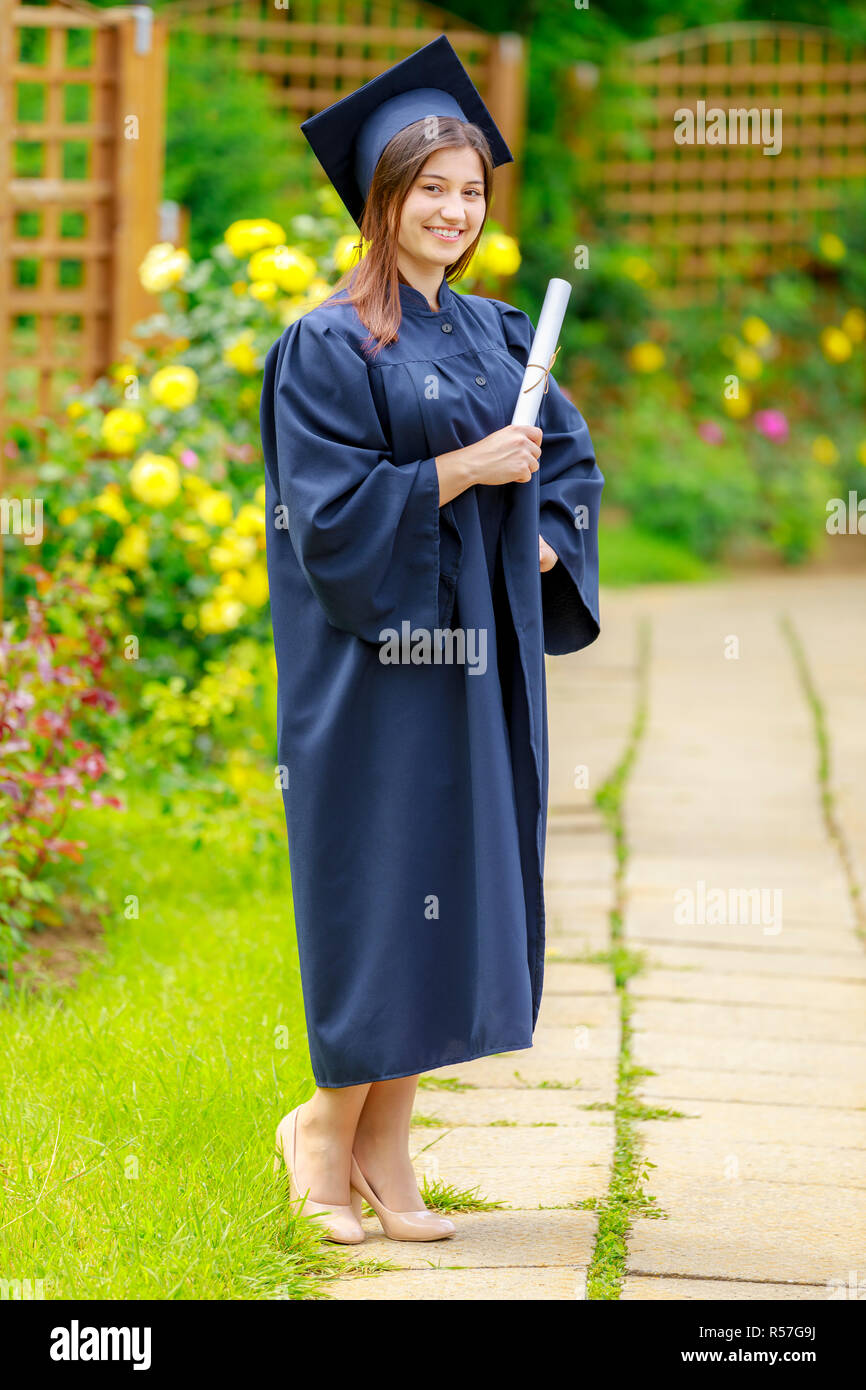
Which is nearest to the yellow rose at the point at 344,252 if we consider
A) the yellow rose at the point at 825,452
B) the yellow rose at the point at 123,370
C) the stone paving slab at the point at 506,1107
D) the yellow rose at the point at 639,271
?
the yellow rose at the point at 123,370

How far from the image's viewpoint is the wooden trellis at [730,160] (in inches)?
365

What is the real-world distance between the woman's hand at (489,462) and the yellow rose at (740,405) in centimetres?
701

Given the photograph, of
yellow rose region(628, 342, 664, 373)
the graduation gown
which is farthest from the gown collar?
yellow rose region(628, 342, 664, 373)

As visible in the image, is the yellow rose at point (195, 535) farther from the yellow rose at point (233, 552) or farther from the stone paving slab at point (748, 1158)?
the stone paving slab at point (748, 1158)

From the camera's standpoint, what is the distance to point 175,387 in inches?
157

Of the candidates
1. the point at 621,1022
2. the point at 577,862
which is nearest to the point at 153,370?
the point at 577,862

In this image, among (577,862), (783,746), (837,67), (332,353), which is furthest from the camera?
(837,67)

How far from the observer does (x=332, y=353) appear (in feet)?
6.93

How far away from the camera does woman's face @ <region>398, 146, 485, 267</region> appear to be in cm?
216

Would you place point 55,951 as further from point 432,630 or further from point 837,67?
point 837,67

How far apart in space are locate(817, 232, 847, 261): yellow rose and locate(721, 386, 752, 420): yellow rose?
921mm

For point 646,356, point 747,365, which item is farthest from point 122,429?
point 747,365

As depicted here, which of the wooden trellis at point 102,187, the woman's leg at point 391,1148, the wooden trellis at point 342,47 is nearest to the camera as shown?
the woman's leg at point 391,1148
